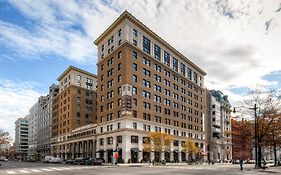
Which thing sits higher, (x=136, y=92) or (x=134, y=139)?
(x=136, y=92)

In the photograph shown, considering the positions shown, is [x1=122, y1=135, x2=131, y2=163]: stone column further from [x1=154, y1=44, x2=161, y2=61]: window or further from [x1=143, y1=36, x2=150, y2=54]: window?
[x1=154, y1=44, x2=161, y2=61]: window

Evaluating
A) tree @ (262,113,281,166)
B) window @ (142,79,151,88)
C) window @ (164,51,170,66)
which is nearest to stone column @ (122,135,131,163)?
window @ (142,79,151,88)

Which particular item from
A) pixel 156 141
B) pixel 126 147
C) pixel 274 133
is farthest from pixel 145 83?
pixel 274 133

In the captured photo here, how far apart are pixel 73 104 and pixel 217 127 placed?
59941 mm

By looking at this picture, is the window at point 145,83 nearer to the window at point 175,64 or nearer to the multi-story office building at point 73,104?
the window at point 175,64

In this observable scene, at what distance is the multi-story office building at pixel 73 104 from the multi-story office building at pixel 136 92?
92.8 feet

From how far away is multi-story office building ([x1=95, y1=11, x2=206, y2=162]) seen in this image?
244 feet

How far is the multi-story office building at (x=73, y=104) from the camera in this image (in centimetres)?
11206

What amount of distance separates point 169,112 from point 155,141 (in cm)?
1721

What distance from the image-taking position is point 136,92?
251 feet

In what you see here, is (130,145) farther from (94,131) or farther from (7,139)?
(7,139)

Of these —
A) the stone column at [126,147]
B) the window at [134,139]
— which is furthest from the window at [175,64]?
the stone column at [126,147]

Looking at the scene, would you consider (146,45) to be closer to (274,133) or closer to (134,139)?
(134,139)

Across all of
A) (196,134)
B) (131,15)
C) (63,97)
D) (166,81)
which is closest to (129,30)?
(131,15)
